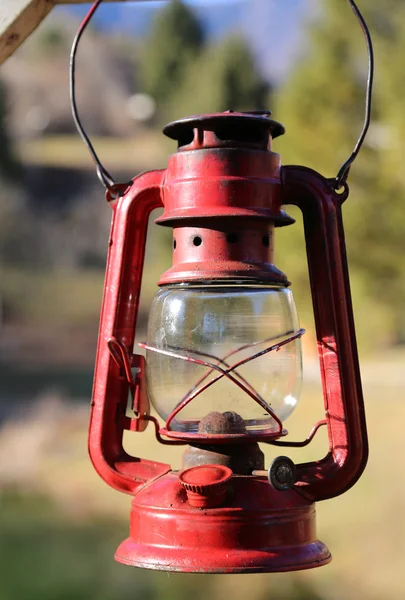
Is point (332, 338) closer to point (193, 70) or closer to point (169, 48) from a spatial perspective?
point (193, 70)

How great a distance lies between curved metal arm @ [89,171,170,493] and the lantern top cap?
0.22ft

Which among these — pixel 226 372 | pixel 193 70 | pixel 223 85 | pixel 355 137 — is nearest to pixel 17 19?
pixel 226 372

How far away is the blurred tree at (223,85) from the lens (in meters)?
13.5

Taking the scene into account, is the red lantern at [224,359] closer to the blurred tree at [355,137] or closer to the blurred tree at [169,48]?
the blurred tree at [355,137]

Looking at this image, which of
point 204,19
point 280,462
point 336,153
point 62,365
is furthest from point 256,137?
point 204,19

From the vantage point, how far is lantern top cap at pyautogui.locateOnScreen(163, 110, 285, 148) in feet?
4.38

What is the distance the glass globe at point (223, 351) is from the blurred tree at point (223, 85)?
1147cm

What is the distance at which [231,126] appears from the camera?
1.36m

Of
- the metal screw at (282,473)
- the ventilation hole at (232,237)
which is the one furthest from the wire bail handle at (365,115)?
the metal screw at (282,473)

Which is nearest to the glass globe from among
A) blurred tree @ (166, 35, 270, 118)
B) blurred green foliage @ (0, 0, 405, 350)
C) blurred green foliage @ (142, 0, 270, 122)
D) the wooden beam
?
the wooden beam

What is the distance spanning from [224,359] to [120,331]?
136 millimetres

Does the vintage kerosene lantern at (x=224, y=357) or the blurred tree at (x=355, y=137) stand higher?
the blurred tree at (x=355, y=137)

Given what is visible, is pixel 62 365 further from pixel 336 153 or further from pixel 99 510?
pixel 336 153

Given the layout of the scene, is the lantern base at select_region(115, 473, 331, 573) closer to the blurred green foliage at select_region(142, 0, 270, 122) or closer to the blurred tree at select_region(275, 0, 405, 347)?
the blurred tree at select_region(275, 0, 405, 347)
